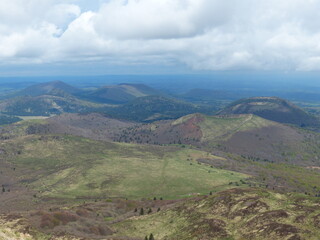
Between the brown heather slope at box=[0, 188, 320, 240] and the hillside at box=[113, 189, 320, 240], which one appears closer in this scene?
the hillside at box=[113, 189, 320, 240]

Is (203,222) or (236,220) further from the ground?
(236,220)

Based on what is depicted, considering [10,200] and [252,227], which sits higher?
[252,227]

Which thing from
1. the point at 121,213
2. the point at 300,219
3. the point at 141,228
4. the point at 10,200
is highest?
the point at 300,219

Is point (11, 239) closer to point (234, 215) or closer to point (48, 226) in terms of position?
point (48, 226)

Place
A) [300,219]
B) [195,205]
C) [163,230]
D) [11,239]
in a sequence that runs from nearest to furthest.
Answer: [11,239], [300,219], [163,230], [195,205]

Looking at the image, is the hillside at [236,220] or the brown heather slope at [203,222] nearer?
the hillside at [236,220]

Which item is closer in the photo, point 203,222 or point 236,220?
point 236,220

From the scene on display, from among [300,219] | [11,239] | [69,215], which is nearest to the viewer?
[11,239]

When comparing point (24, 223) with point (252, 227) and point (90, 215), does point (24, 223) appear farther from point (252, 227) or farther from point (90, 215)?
point (252, 227)

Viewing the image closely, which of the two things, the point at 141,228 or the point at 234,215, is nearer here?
the point at 234,215

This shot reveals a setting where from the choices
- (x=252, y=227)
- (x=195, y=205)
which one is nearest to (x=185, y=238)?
(x=252, y=227)
